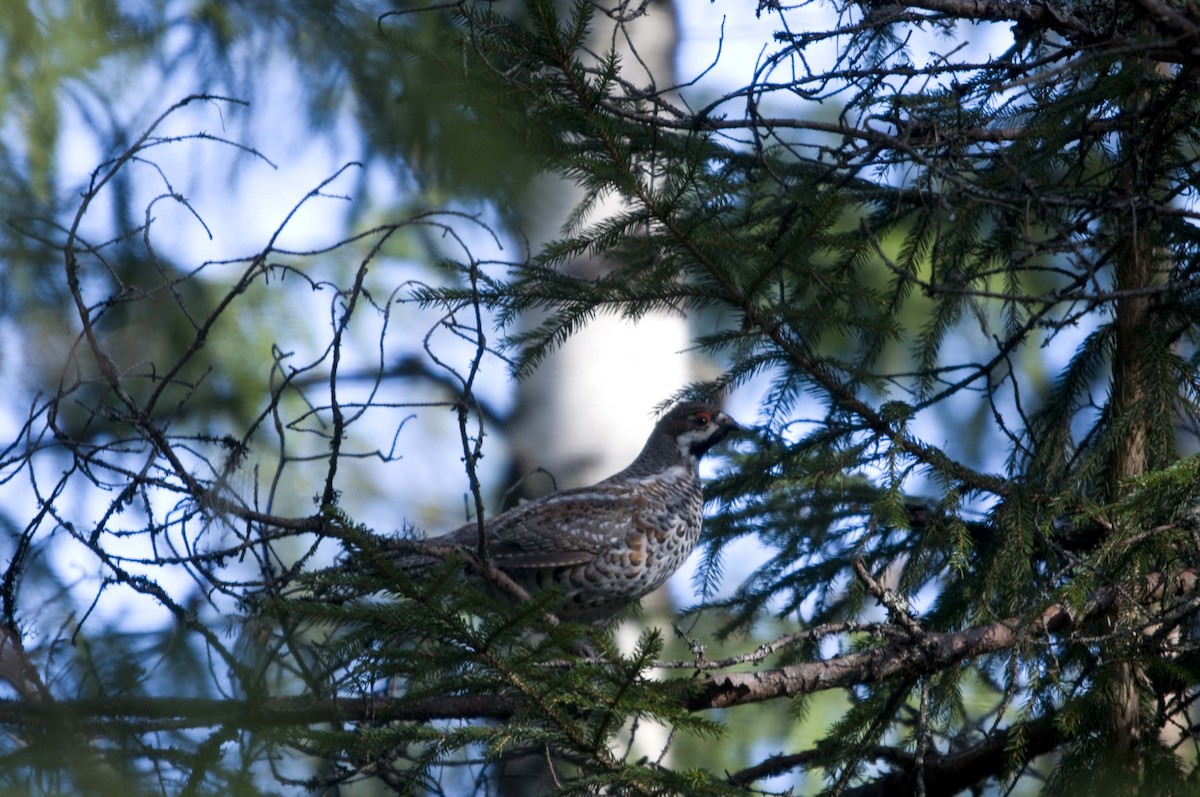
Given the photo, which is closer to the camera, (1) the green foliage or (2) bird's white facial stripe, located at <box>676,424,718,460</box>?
(1) the green foliage

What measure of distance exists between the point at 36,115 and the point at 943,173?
2.01 metres

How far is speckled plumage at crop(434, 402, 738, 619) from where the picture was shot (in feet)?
15.9

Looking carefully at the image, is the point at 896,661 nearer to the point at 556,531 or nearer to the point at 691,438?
the point at 556,531

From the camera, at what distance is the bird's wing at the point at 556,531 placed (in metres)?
4.83

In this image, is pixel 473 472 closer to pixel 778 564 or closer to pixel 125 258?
pixel 125 258

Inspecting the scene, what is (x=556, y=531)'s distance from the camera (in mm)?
4879

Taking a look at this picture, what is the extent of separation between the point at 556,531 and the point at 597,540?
18 centimetres

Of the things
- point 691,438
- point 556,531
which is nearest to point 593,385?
point 691,438

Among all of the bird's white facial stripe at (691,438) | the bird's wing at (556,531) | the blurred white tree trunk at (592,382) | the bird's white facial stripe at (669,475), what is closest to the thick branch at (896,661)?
the bird's wing at (556,531)

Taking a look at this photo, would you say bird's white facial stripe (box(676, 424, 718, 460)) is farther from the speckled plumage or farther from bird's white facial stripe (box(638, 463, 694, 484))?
the speckled plumage

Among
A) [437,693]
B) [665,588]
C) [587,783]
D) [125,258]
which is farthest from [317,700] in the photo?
[665,588]

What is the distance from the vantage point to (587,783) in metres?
2.65

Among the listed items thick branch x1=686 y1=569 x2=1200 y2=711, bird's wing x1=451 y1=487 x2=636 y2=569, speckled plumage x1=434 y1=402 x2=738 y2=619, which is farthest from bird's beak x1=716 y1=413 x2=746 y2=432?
thick branch x1=686 y1=569 x2=1200 y2=711

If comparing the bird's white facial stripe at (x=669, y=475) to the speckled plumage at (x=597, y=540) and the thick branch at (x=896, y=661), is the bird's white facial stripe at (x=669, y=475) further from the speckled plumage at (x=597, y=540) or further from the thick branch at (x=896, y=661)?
the thick branch at (x=896, y=661)
